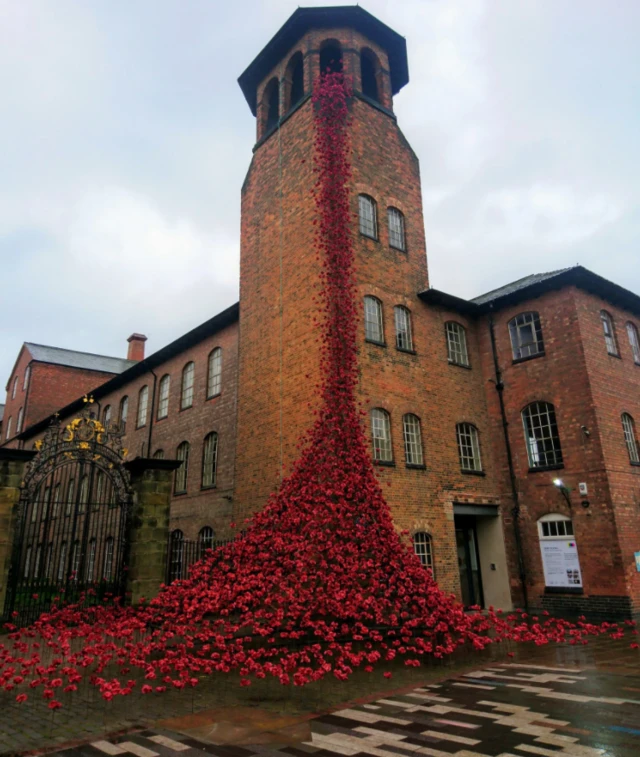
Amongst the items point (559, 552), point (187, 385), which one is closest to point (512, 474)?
point (559, 552)

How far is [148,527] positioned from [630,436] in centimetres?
1354

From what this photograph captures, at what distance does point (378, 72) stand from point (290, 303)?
870 centimetres

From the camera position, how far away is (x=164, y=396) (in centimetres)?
2247

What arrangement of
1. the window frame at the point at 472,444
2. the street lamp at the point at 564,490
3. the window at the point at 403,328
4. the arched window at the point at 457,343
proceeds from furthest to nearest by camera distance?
the arched window at the point at 457,343
the window frame at the point at 472,444
the window at the point at 403,328
the street lamp at the point at 564,490

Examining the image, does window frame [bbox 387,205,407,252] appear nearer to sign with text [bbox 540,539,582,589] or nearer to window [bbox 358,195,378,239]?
window [bbox 358,195,378,239]

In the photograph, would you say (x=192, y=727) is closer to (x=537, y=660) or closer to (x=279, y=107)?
(x=537, y=660)

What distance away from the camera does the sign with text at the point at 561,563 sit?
47.2 ft

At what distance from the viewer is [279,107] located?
58.7ft

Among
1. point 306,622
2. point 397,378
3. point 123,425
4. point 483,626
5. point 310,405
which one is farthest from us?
point 123,425

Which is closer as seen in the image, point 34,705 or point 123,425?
point 34,705

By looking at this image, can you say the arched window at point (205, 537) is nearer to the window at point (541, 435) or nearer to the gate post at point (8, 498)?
the gate post at point (8, 498)

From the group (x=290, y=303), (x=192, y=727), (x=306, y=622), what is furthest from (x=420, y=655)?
(x=290, y=303)

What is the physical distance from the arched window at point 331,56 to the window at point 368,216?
4.75 metres

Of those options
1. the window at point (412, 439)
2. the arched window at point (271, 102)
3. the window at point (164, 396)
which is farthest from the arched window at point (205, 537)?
the arched window at point (271, 102)
